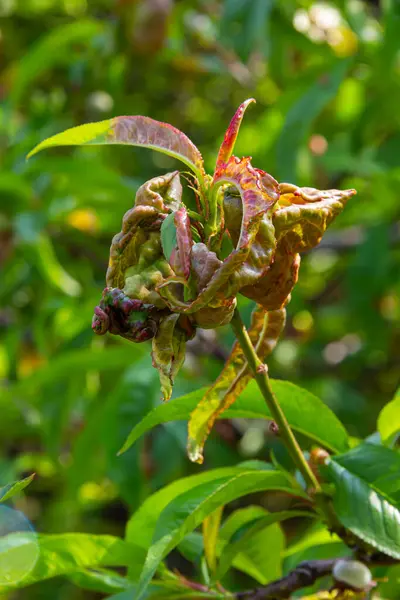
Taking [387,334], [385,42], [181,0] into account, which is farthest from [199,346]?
[181,0]

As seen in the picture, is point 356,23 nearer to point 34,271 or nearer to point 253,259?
point 34,271

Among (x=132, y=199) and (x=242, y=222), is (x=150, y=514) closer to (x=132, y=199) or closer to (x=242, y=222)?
(x=242, y=222)

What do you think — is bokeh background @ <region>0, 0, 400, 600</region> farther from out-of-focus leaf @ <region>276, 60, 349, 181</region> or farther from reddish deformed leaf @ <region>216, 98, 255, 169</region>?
reddish deformed leaf @ <region>216, 98, 255, 169</region>

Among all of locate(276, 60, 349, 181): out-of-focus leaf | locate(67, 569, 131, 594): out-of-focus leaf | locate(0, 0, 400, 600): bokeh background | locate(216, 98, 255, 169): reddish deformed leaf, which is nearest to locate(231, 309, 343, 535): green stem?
locate(216, 98, 255, 169): reddish deformed leaf

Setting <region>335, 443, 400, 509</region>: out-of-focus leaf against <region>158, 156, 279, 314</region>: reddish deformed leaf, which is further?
<region>335, 443, 400, 509</region>: out-of-focus leaf

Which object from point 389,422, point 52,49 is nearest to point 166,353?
point 389,422

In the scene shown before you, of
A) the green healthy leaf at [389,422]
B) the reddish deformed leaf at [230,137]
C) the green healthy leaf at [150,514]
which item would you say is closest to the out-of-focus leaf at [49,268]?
the green healthy leaf at [150,514]

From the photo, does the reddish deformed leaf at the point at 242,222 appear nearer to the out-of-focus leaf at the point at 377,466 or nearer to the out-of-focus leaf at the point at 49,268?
the out-of-focus leaf at the point at 377,466
